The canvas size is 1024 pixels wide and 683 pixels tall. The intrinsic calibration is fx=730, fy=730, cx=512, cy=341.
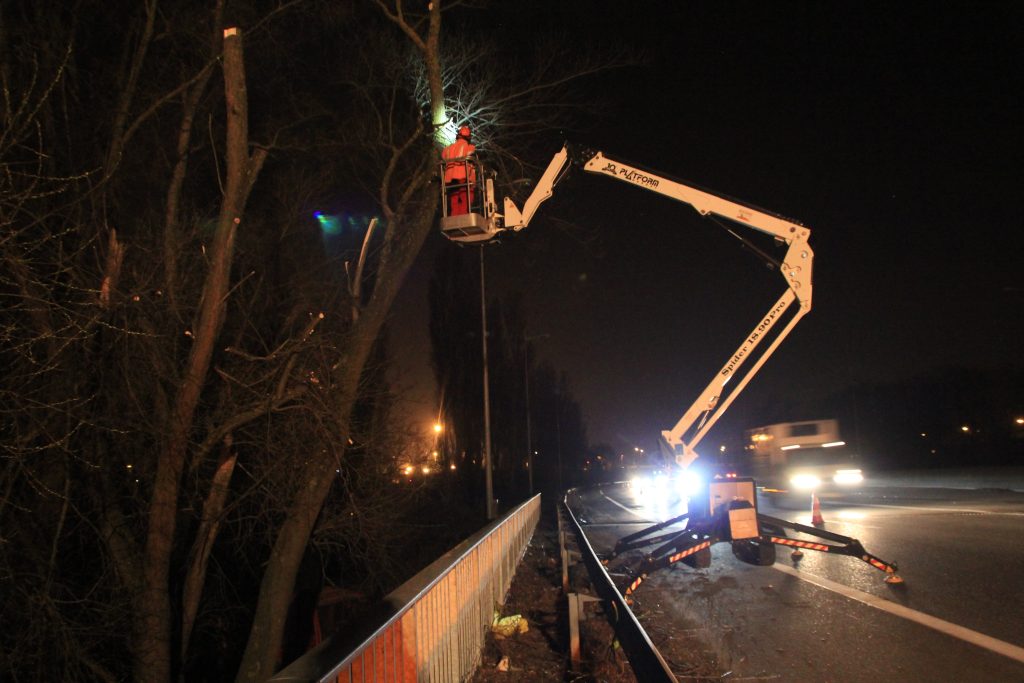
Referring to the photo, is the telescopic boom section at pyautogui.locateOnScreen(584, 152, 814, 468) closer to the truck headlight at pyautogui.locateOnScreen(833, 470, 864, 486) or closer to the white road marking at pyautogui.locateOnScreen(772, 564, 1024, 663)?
the white road marking at pyautogui.locateOnScreen(772, 564, 1024, 663)

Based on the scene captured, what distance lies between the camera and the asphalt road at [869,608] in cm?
605

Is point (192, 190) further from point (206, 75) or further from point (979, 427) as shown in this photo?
point (979, 427)

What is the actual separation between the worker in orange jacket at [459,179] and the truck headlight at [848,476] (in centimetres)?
2197

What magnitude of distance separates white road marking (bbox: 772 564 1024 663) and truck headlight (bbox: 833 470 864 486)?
1683 cm

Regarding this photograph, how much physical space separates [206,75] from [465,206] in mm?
4081

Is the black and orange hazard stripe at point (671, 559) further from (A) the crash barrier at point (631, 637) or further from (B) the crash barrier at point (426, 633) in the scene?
(B) the crash barrier at point (426, 633)

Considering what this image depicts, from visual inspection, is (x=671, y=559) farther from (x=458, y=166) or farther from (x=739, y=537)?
(x=458, y=166)

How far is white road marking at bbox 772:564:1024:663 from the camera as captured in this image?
605cm

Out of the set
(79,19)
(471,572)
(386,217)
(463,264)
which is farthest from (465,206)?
(463,264)

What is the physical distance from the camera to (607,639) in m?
7.82

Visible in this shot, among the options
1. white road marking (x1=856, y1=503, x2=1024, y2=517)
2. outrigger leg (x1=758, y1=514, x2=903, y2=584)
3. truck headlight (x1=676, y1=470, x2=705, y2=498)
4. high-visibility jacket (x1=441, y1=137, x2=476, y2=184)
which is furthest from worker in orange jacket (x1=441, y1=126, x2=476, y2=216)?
white road marking (x1=856, y1=503, x2=1024, y2=517)

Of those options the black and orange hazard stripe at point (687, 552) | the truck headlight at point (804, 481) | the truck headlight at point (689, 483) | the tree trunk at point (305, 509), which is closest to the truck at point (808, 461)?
the truck headlight at point (804, 481)

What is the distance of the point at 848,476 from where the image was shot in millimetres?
25500

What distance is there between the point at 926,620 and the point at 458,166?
678 centimetres
